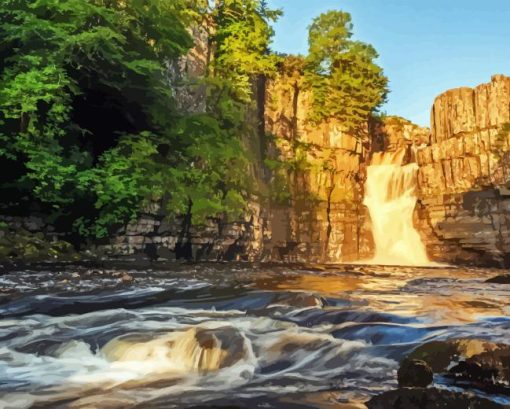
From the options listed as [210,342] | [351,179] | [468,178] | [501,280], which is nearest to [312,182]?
[351,179]

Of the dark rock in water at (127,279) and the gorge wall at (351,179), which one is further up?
the gorge wall at (351,179)

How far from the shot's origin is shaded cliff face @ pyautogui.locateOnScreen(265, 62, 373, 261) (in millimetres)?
32000

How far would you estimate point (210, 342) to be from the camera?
616cm

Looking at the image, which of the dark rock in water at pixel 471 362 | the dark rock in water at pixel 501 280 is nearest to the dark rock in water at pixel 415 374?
the dark rock in water at pixel 471 362

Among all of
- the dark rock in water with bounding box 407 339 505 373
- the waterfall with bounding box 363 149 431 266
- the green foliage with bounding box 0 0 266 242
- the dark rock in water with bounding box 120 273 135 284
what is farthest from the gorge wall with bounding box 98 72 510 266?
the dark rock in water with bounding box 407 339 505 373

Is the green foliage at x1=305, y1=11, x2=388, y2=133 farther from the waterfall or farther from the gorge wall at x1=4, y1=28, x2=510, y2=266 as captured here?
the waterfall

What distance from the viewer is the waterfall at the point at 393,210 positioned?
32.7m

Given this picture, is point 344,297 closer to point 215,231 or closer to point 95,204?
point 95,204

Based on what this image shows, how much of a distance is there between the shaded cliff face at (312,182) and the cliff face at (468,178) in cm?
450

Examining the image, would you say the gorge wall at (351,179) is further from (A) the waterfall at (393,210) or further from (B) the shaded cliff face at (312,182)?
(A) the waterfall at (393,210)

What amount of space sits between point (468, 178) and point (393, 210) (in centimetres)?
520

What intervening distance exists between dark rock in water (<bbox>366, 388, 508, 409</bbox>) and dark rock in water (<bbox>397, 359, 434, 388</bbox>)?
0.75 meters

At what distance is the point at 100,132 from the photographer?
64.2ft

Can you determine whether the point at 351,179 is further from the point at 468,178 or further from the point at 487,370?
the point at 487,370
